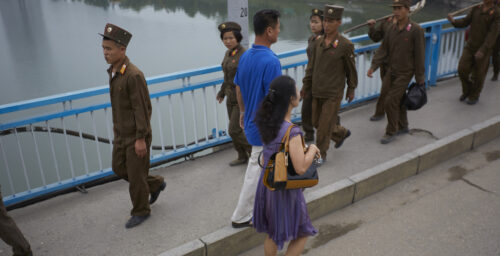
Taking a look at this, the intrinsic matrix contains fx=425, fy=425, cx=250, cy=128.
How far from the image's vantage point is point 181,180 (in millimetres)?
4492

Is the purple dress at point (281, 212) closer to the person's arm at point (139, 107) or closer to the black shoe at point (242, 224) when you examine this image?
the black shoe at point (242, 224)

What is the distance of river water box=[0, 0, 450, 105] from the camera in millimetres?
7410

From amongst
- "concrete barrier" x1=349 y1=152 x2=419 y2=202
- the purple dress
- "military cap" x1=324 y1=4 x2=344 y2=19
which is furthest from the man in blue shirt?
Result: "concrete barrier" x1=349 y1=152 x2=419 y2=202

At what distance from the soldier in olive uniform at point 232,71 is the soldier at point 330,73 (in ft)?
2.70

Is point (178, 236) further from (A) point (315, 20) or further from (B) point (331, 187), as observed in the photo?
(A) point (315, 20)

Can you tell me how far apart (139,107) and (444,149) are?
3630mm

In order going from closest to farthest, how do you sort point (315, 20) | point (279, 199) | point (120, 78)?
point (279, 199) → point (120, 78) → point (315, 20)

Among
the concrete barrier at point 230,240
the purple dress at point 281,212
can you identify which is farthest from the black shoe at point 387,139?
the purple dress at point 281,212

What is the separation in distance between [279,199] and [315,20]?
298cm

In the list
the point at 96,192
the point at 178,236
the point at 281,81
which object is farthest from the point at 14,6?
the point at 281,81

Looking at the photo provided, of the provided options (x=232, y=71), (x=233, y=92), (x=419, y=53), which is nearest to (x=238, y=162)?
(x=233, y=92)

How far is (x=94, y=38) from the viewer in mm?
9852

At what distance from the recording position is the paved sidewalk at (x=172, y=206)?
3387 millimetres

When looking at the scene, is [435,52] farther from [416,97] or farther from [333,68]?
[333,68]
